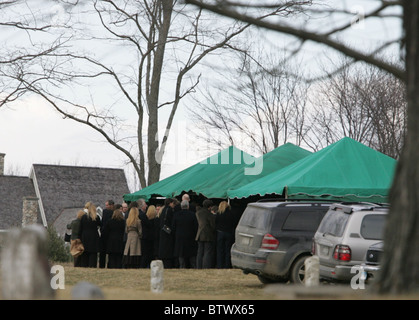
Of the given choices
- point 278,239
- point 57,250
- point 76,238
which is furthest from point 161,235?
point 57,250

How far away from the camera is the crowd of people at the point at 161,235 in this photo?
21.8m

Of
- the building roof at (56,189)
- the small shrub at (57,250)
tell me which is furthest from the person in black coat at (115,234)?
the building roof at (56,189)

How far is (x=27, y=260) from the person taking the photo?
20.5 ft

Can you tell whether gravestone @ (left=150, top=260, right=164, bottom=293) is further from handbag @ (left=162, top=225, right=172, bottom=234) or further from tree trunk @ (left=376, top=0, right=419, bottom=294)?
handbag @ (left=162, top=225, right=172, bottom=234)

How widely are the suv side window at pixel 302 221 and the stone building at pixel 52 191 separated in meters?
40.5

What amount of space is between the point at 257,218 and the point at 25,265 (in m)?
10.8

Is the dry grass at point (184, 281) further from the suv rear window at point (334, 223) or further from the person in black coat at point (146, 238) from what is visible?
the person in black coat at point (146, 238)

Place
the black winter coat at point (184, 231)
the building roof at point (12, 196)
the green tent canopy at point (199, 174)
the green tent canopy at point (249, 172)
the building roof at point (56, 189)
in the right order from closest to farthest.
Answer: the black winter coat at point (184, 231) → the green tent canopy at point (249, 172) → the green tent canopy at point (199, 174) → the building roof at point (12, 196) → the building roof at point (56, 189)

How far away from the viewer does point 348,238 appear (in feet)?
47.7

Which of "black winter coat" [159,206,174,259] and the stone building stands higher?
the stone building

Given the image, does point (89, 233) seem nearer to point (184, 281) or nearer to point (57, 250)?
point (184, 281)

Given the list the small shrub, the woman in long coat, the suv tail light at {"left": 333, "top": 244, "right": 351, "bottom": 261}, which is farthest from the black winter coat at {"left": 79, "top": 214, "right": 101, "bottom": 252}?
the suv tail light at {"left": 333, "top": 244, "right": 351, "bottom": 261}

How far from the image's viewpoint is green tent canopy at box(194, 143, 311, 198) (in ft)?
80.3

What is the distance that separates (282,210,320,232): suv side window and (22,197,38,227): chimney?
133 feet
